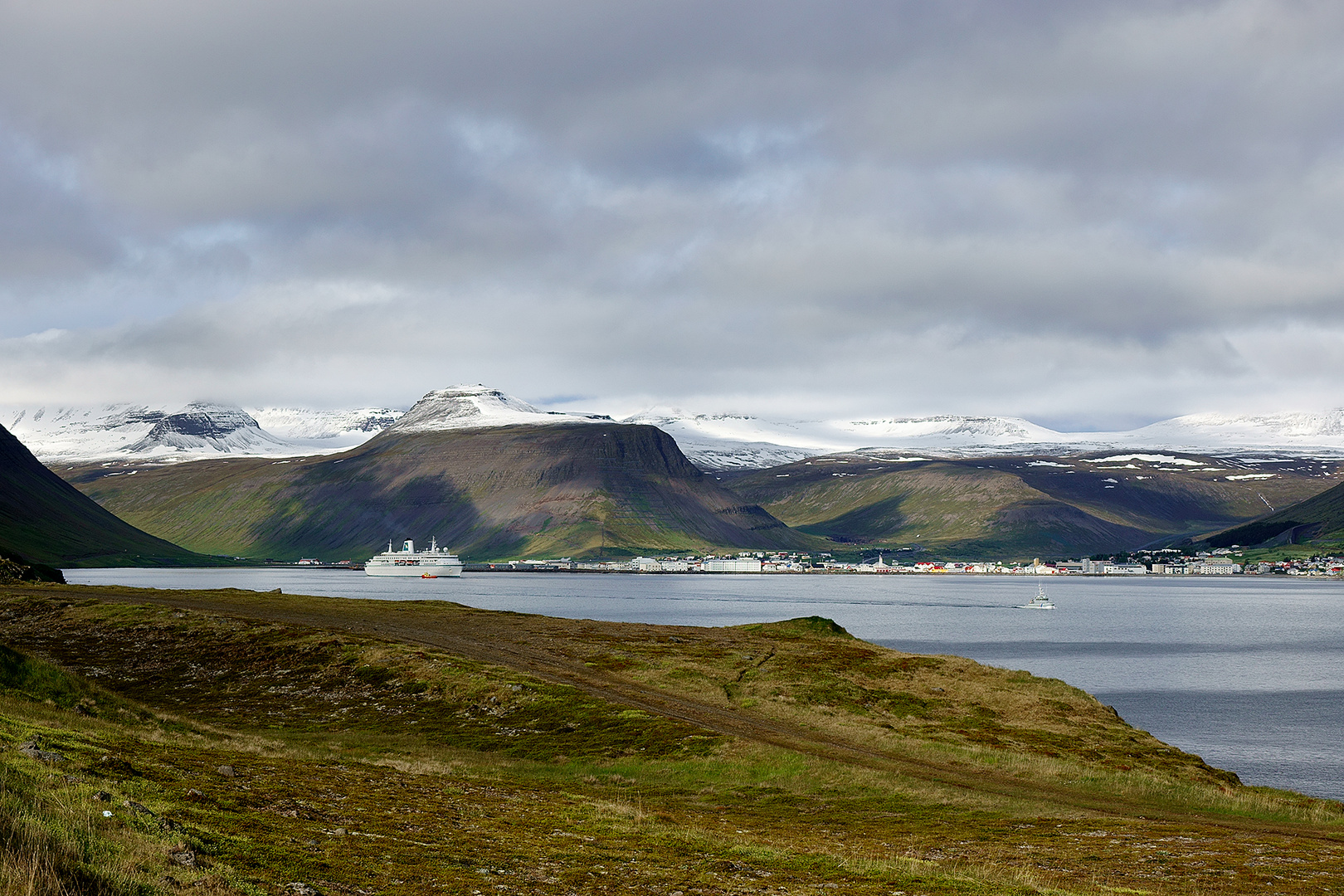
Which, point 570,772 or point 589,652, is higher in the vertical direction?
point 589,652

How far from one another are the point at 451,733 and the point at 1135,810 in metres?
30.1

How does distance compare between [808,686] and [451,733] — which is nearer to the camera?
[451,733]

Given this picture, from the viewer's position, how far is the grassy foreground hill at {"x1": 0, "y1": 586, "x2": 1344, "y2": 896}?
20641 mm

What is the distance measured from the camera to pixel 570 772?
146ft

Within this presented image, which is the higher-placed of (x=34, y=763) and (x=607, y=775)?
(x=34, y=763)

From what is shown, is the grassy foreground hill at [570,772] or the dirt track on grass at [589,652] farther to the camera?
the dirt track on grass at [589,652]

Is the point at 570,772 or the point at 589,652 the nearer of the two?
the point at 570,772

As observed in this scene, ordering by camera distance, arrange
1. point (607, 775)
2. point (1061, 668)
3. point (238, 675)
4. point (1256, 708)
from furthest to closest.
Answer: point (1061, 668), point (1256, 708), point (238, 675), point (607, 775)

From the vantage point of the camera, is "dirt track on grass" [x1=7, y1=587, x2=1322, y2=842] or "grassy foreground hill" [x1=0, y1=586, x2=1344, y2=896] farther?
"dirt track on grass" [x1=7, y1=587, x2=1322, y2=842]

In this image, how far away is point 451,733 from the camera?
166 ft

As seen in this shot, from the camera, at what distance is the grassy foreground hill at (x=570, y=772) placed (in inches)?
813

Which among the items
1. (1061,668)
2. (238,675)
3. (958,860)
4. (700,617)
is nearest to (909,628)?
(700,617)

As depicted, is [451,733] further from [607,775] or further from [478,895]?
[478,895]

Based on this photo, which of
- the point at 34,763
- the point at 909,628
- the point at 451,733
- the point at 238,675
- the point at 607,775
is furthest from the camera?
the point at 909,628
